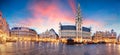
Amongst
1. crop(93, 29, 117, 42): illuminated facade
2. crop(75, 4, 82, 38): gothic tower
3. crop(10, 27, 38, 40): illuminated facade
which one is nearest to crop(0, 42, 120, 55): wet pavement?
crop(75, 4, 82, 38): gothic tower

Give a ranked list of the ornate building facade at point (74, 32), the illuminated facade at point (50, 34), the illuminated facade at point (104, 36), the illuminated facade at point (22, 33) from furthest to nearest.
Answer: the illuminated facade at point (104, 36) → the illuminated facade at point (50, 34) → the ornate building facade at point (74, 32) → the illuminated facade at point (22, 33)

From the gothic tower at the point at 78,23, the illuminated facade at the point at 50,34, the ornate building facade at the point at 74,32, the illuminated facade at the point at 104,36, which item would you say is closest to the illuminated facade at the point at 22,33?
the illuminated facade at the point at 50,34

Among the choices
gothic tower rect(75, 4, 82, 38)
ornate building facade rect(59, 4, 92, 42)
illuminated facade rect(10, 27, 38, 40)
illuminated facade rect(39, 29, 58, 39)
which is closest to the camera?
gothic tower rect(75, 4, 82, 38)

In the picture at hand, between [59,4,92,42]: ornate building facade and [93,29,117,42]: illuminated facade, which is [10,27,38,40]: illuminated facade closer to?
[59,4,92,42]: ornate building facade

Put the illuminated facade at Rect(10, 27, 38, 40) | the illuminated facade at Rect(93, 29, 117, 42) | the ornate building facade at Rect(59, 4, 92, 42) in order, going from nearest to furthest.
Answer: the illuminated facade at Rect(10, 27, 38, 40) → the ornate building facade at Rect(59, 4, 92, 42) → the illuminated facade at Rect(93, 29, 117, 42)

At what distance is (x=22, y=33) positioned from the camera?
161500 millimetres

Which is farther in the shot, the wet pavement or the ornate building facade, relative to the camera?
the ornate building facade

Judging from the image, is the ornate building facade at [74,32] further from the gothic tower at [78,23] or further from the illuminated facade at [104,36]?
the illuminated facade at [104,36]

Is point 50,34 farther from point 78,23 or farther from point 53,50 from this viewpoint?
point 53,50

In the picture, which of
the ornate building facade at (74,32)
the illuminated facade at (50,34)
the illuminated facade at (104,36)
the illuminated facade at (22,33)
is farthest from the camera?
the illuminated facade at (104,36)

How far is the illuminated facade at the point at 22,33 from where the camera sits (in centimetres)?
15400

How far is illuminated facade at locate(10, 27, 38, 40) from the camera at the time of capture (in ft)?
505

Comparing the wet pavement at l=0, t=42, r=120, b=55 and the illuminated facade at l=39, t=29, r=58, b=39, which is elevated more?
the illuminated facade at l=39, t=29, r=58, b=39

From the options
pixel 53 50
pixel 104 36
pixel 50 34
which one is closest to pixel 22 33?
pixel 50 34
